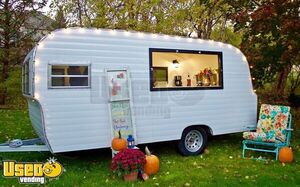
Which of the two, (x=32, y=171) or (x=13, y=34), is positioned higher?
(x=13, y=34)

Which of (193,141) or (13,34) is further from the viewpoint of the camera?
(13,34)

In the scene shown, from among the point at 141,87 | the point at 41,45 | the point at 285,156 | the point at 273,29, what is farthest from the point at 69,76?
the point at 273,29

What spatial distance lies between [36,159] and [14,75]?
950cm

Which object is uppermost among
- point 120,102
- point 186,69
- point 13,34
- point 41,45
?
point 13,34

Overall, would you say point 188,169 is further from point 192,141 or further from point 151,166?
point 192,141

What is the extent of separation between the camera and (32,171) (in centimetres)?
537

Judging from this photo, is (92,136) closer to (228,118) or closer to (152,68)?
(152,68)

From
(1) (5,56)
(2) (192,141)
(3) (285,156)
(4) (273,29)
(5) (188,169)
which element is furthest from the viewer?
(1) (5,56)

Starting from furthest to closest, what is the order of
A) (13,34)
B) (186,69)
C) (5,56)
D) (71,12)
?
(71,12)
(13,34)
(5,56)
(186,69)

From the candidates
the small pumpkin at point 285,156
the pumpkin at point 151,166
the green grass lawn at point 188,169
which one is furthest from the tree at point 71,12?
the small pumpkin at point 285,156

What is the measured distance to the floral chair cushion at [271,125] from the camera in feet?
23.0

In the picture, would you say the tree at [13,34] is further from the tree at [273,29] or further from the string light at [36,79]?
the string light at [36,79]

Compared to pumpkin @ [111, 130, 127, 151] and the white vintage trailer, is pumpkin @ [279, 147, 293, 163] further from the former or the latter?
pumpkin @ [111, 130, 127, 151]

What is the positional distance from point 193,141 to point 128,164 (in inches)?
90.1
